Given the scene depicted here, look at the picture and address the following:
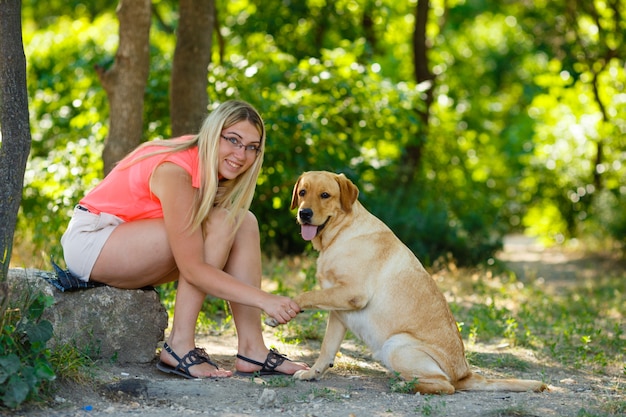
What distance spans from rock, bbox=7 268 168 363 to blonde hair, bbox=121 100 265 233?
2.10 ft

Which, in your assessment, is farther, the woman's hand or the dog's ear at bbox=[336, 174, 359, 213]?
the dog's ear at bbox=[336, 174, 359, 213]

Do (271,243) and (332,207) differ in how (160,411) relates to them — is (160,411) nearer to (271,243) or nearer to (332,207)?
(332,207)

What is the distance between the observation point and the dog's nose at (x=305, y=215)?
4.34m

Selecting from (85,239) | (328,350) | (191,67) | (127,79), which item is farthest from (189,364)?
(191,67)

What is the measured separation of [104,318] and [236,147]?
123cm

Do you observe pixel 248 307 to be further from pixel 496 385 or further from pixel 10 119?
pixel 10 119

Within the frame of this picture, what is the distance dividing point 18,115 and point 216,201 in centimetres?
118

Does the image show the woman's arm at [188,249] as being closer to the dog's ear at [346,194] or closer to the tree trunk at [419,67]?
the dog's ear at [346,194]

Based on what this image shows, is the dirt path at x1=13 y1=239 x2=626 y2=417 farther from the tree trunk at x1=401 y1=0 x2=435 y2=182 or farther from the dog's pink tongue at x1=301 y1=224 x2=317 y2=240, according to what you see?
the tree trunk at x1=401 y1=0 x2=435 y2=182

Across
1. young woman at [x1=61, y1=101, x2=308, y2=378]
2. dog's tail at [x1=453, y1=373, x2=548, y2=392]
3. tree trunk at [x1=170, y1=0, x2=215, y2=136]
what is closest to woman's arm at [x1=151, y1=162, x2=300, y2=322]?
young woman at [x1=61, y1=101, x2=308, y2=378]

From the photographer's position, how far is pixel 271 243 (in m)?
8.96

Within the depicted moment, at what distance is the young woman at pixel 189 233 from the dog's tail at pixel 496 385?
3.09ft

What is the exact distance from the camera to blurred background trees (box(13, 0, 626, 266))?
319 inches

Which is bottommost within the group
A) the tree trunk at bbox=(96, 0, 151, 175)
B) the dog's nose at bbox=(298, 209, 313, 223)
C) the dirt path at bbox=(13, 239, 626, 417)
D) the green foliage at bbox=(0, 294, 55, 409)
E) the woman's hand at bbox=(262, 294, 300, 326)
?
the dirt path at bbox=(13, 239, 626, 417)
